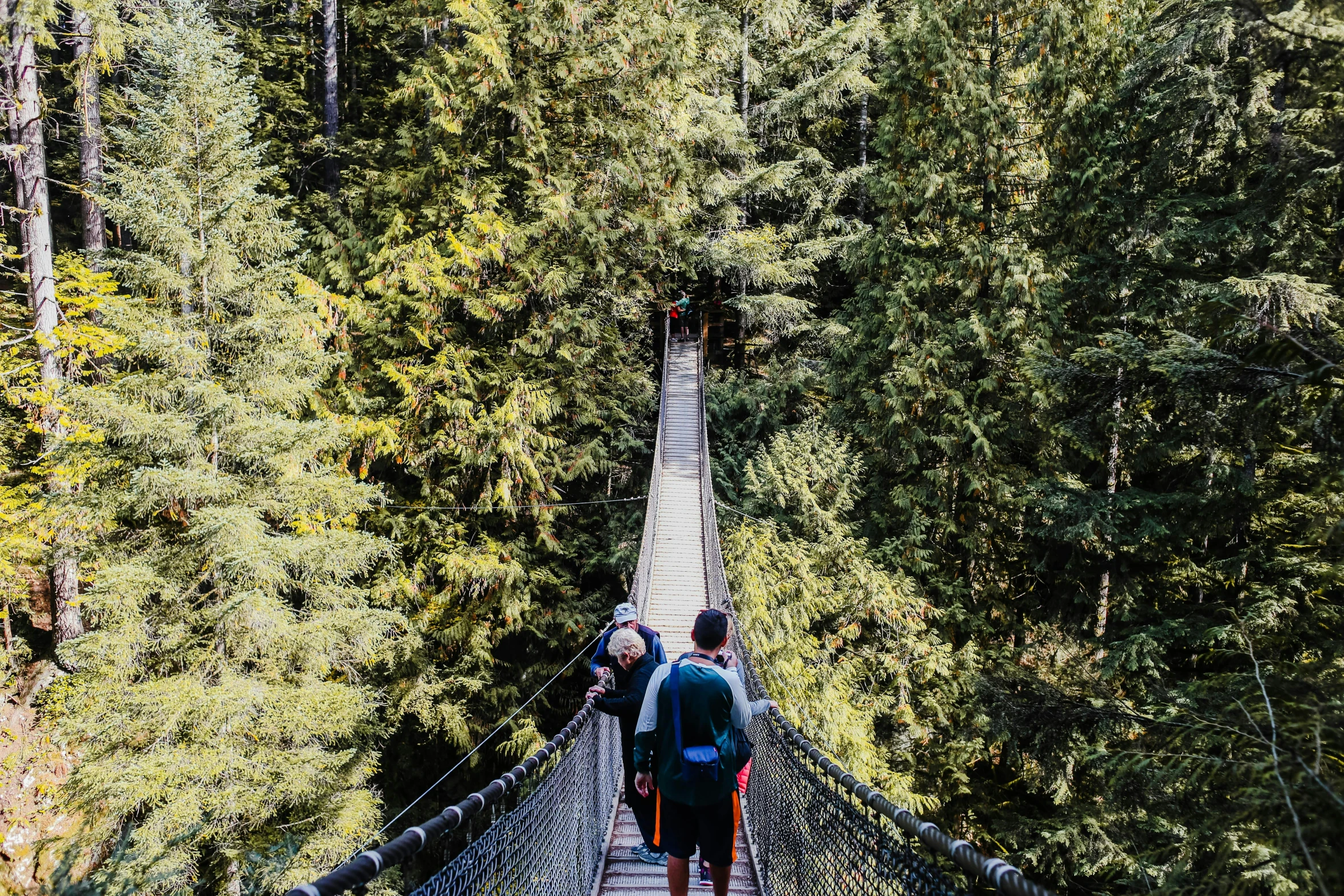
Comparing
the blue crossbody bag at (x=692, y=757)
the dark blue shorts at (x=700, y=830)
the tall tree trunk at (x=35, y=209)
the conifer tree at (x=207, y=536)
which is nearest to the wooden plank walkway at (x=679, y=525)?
the conifer tree at (x=207, y=536)

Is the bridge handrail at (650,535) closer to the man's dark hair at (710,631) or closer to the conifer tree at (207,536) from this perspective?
the conifer tree at (207,536)

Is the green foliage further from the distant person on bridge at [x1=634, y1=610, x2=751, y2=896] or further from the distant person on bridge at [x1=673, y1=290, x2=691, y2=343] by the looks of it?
the distant person on bridge at [x1=673, y1=290, x2=691, y2=343]

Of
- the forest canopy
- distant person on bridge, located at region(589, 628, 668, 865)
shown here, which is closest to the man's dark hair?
distant person on bridge, located at region(589, 628, 668, 865)

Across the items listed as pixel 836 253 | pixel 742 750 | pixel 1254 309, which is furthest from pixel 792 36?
pixel 742 750

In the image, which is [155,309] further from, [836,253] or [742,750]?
[836,253]

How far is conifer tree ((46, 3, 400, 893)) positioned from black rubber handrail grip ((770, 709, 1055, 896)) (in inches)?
205

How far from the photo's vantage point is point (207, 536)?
609 cm

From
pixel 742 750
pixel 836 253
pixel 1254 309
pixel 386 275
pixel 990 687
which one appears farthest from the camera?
pixel 836 253

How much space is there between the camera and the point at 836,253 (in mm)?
13422

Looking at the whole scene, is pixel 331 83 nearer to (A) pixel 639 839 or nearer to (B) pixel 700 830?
(A) pixel 639 839

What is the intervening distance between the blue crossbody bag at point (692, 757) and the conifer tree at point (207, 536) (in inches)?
195

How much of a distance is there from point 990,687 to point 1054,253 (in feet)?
19.6

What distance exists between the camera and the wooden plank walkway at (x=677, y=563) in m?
3.60

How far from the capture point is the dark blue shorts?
2.41 meters
